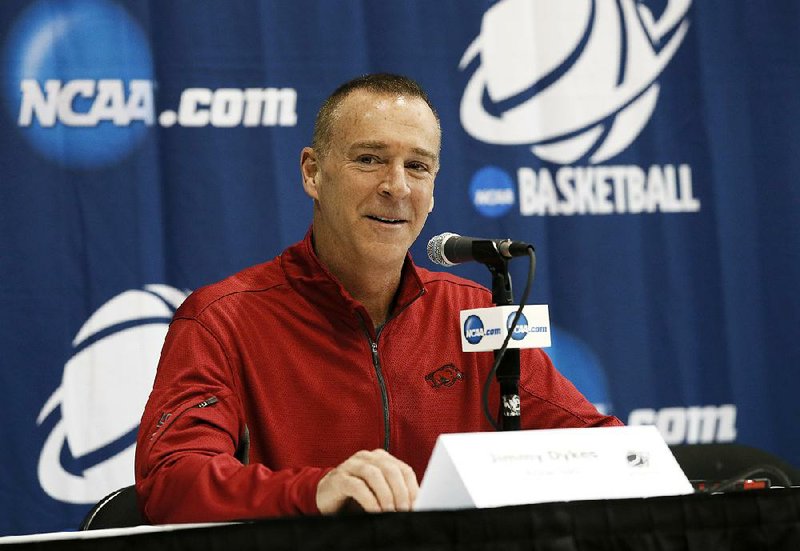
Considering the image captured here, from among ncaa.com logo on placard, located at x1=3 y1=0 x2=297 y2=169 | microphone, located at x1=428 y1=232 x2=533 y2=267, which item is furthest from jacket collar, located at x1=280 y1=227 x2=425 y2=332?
ncaa.com logo on placard, located at x1=3 y1=0 x2=297 y2=169

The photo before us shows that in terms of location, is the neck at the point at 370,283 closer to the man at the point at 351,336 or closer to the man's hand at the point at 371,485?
the man at the point at 351,336

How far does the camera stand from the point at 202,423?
1526 mm

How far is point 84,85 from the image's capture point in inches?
105

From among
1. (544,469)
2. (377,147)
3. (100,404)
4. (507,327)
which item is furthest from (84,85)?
(544,469)

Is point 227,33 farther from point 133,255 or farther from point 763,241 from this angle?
point 763,241

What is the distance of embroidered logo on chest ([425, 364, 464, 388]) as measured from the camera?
1.86 metres

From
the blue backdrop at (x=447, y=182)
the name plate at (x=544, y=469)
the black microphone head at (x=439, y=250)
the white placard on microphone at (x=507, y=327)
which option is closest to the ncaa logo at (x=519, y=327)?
the white placard on microphone at (x=507, y=327)

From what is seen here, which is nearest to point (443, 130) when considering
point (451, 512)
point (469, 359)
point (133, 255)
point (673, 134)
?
point (673, 134)

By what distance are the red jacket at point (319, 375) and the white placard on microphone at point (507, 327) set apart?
397mm

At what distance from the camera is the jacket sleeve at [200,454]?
1.21 meters

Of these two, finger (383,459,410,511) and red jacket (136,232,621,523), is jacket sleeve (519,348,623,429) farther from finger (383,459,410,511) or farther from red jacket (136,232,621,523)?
finger (383,459,410,511)

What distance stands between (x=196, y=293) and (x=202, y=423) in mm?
372

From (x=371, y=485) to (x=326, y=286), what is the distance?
33.3 inches

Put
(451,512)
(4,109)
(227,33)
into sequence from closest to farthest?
1. (451,512)
2. (4,109)
3. (227,33)
